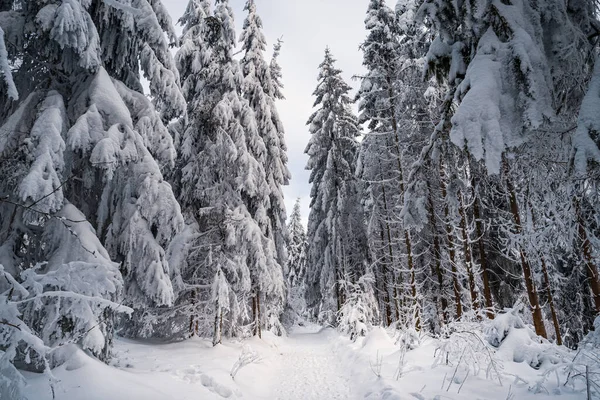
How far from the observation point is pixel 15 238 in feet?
17.4

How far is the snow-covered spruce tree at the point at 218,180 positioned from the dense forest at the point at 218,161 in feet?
0.27

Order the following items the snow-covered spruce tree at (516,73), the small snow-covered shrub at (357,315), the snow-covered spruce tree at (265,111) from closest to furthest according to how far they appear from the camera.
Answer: the snow-covered spruce tree at (516,73), the small snow-covered shrub at (357,315), the snow-covered spruce tree at (265,111)

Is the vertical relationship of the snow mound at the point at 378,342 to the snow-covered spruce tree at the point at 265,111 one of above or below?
below

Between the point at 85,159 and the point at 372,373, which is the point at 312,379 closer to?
the point at 372,373

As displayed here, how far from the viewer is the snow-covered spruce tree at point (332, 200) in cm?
2045

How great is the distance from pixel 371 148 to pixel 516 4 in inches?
389

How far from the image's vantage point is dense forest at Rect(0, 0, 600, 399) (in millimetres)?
3125

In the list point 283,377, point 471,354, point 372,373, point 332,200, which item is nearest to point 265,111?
point 332,200

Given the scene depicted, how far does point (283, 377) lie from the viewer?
877 cm

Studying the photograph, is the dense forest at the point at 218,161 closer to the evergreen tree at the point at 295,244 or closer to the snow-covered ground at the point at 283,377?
the snow-covered ground at the point at 283,377

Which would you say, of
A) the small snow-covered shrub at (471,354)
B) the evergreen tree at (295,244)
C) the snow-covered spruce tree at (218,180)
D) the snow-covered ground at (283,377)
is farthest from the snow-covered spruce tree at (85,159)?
the evergreen tree at (295,244)

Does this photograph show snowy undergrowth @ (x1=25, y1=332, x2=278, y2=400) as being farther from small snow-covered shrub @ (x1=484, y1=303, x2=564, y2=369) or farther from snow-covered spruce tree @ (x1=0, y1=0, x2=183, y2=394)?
small snow-covered shrub @ (x1=484, y1=303, x2=564, y2=369)

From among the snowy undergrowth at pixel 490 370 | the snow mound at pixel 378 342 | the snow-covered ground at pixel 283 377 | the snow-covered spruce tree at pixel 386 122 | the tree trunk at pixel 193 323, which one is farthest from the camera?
the tree trunk at pixel 193 323

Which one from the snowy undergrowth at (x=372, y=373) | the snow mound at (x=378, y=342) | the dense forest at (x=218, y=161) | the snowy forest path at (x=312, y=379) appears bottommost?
the snowy forest path at (x=312, y=379)
